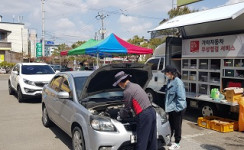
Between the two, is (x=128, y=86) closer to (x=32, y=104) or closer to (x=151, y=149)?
(x=151, y=149)

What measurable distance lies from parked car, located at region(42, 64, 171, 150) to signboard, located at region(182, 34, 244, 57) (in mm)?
3274

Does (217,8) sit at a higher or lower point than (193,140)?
higher

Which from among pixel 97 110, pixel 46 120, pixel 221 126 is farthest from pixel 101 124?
pixel 221 126

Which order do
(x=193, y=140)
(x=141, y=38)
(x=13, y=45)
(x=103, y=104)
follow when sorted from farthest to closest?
(x=13, y=45)
(x=141, y=38)
(x=193, y=140)
(x=103, y=104)

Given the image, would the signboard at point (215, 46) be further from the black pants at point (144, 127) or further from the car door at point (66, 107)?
the car door at point (66, 107)

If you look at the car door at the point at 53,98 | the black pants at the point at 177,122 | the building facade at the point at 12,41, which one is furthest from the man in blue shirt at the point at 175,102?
the building facade at the point at 12,41

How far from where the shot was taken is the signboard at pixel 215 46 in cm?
671

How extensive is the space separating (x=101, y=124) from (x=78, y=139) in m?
0.66

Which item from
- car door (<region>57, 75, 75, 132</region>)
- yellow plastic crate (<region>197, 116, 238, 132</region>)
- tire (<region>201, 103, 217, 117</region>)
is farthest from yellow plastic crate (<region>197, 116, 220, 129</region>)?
car door (<region>57, 75, 75, 132</region>)

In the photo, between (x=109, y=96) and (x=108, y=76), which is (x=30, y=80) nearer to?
(x=109, y=96)

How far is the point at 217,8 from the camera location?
7.92 meters

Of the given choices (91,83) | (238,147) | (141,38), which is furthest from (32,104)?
(141,38)

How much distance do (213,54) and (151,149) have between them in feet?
16.0

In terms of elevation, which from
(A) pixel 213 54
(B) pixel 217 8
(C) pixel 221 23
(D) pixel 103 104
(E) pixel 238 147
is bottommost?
(E) pixel 238 147
